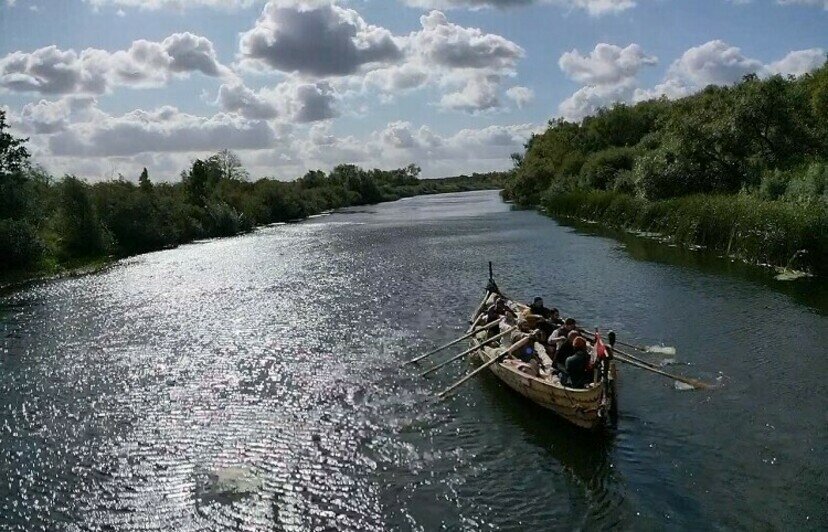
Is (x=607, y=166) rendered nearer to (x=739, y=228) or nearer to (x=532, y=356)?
(x=739, y=228)

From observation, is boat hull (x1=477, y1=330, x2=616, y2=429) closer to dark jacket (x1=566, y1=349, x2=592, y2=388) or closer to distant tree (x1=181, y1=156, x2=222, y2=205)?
dark jacket (x1=566, y1=349, x2=592, y2=388)

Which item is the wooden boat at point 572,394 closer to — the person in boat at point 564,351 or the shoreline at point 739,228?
the person in boat at point 564,351

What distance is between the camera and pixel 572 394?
15508 millimetres

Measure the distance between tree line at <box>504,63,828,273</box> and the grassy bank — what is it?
54mm

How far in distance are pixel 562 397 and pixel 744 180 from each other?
39.6 m

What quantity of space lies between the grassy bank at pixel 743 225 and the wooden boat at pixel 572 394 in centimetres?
2065

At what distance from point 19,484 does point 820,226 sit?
1329 inches

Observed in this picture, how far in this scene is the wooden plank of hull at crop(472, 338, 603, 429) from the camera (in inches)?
596

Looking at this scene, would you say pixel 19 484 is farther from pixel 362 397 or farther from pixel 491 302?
pixel 491 302

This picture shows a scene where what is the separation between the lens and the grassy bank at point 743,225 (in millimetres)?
31812

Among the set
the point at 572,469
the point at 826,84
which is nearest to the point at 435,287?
the point at 572,469

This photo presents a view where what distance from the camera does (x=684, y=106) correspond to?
75188 mm

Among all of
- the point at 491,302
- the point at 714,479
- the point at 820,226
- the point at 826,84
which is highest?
the point at 826,84

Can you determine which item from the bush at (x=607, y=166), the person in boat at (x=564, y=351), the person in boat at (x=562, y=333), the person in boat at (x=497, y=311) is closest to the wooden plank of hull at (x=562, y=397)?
the person in boat at (x=564, y=351)
